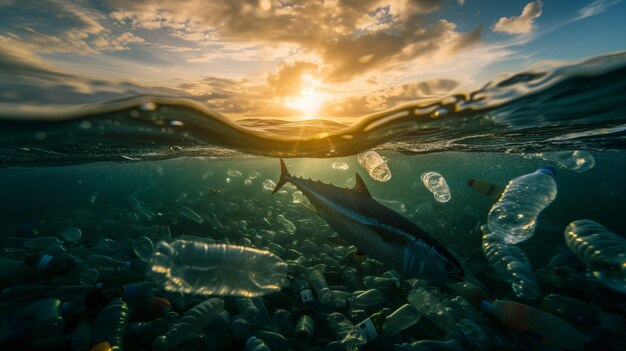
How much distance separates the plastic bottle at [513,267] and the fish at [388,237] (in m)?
3.12

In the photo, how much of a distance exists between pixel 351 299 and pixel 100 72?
6.25 metres

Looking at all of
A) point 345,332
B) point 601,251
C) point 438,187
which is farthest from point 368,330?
point 438,187

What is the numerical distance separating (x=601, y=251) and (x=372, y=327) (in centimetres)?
547

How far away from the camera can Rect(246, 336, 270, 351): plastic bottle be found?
133 inches

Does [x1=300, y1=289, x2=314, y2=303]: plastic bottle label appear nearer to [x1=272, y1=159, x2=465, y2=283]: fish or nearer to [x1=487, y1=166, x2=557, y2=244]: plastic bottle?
[x1=272, y1=159, x2=465, y2=283]: fish

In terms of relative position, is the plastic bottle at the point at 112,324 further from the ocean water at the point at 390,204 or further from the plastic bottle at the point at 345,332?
the plastic bottle at the point at 345,332

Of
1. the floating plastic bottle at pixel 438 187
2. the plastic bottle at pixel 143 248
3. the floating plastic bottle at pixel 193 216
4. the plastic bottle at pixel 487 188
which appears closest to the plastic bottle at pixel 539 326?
the plastic bottle at pixel 487 188

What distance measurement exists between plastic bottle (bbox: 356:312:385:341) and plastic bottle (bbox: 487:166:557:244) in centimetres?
473

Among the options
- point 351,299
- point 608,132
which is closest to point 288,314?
point 351,299

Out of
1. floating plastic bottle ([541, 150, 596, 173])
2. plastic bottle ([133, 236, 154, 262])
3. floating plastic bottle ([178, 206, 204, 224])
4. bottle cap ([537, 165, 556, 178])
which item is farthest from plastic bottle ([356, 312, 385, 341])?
floating plastic bottle ([541, 150, 596, 173])

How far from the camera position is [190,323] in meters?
3.80

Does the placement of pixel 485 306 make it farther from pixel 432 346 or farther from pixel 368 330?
pixel 368 330

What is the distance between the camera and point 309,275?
5.70 m

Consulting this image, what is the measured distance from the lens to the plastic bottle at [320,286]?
15.7 feet
